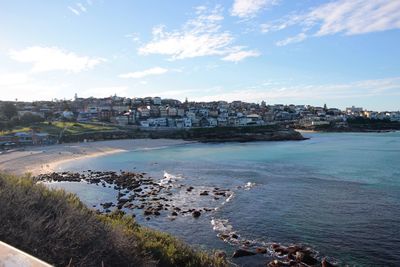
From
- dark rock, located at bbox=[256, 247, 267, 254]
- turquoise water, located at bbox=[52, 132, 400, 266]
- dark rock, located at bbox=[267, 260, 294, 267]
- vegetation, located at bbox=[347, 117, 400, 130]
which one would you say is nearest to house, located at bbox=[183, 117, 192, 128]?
turquoise water, located at bbox=[52, 132, 400, 266]

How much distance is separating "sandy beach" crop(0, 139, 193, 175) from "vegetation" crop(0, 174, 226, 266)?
92.0 feet

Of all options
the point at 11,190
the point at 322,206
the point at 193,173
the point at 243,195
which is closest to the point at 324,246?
the point at 322,206

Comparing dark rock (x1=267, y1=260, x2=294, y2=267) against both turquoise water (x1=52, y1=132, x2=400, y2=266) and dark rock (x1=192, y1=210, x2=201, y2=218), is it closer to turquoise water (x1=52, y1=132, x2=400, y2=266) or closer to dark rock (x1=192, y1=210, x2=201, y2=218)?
turquoise water (x1=52, y1=132, x2=400, y2=266)

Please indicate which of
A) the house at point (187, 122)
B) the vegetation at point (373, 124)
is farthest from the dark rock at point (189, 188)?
the vegetation at point (373, 124)

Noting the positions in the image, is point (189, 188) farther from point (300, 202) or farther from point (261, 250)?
point (261, 250)

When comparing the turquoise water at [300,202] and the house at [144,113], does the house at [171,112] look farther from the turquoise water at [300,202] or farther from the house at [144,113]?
the turquoise water at [300,202]

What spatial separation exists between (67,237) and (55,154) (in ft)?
180

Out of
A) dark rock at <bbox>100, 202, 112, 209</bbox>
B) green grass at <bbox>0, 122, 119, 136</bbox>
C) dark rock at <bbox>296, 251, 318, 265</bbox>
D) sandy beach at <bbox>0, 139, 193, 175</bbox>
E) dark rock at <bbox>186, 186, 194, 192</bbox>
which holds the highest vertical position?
green grass at <bbox>0, 122, 119, 136</bbox>

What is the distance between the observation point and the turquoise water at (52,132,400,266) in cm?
1936

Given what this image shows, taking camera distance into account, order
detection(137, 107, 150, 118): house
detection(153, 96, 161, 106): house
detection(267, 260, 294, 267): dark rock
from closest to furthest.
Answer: detection(267, 260, 294, 267): dark rock → detection(137, 107, 150, 118): house → detection(153, 96, 161, 106): house

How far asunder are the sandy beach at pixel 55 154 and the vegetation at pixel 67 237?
28.0 metres

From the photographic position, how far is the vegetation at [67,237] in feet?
26.0

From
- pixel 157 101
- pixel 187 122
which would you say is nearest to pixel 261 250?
pixel 187 122

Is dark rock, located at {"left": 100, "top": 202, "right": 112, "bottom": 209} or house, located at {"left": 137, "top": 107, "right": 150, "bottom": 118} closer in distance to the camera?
dark rock, located at {"left": 100, "top": 202, "right": 112, "bottom": 209}
